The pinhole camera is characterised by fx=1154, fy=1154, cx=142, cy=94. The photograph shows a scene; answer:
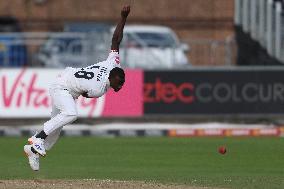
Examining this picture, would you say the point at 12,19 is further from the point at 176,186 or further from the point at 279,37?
the point at 176,186

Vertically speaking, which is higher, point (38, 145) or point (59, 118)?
point (59, 118)

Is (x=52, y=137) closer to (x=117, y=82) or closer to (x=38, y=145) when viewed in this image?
(x=38, y=145)

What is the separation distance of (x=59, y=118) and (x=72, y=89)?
0.44m

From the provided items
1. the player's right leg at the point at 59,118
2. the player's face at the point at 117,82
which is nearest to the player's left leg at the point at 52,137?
the player's right leg at the point at 59,118

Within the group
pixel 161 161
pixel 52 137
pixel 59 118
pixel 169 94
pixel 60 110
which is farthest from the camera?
pixel 169 94

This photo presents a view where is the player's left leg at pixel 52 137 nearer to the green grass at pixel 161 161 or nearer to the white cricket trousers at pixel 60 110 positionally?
the white cricket trousers at pixel 60 110

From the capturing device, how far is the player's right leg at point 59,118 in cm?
1430

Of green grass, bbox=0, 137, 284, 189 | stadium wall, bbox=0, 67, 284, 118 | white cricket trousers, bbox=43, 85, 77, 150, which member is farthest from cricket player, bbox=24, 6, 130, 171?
stadium wall, bbox=0, 67, 284, 118

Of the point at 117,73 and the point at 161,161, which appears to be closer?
the point at 117,73

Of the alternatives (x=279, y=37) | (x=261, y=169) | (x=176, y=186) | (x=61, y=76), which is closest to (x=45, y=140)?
(x=61, y=76)

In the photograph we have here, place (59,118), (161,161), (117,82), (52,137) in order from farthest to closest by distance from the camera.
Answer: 1. (161,161)
2. (52,137)
3. (59,118)
4. (117,82)

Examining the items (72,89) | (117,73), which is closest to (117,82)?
(117,73)

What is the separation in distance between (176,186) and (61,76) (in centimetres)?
214

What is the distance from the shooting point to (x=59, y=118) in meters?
14.3
